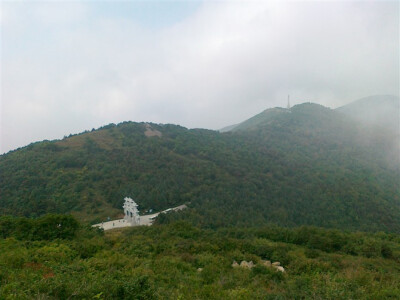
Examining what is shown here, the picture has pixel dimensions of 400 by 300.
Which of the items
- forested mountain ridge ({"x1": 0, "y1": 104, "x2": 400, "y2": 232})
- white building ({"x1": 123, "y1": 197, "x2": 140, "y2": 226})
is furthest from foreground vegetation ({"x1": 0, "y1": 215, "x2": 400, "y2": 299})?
forested mountain ridge ({"x1": 0, "y1": 104, "x2": 400, "y2": 232})

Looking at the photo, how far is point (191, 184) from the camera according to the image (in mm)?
56781

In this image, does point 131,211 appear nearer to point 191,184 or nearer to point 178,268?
point 191,184

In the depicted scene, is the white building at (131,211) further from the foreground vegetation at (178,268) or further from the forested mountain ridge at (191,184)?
the foreground vegetation at (178,268)

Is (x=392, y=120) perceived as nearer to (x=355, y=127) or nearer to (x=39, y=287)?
(x=355, y=127)

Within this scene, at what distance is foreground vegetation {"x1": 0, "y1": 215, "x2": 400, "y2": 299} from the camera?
7.39 metres

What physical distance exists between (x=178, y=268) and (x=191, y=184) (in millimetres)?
44554

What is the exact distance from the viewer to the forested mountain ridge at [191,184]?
45.7m

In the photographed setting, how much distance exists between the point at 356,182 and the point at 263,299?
74587 mm

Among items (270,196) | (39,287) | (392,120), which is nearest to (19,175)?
(270,196)

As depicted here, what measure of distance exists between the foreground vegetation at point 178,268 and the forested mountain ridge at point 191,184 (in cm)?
2000

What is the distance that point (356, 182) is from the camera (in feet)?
234

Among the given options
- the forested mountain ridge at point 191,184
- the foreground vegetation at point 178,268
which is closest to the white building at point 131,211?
the forested mountain ridge at point 191,184

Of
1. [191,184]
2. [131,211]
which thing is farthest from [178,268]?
[191,184]

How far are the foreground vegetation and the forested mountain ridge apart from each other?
20.0 meters
